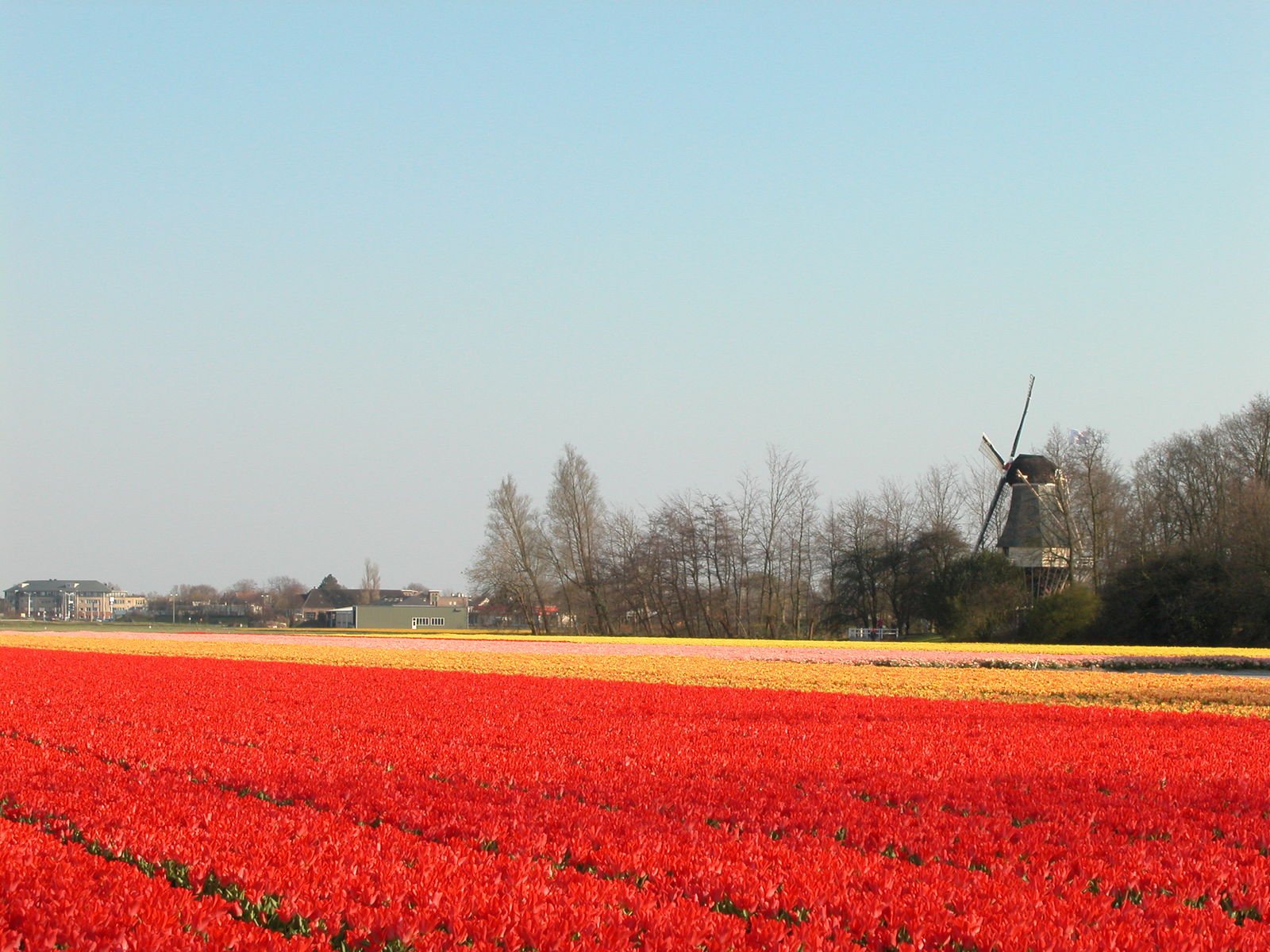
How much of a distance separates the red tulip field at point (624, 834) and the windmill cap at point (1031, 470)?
65.6 meters

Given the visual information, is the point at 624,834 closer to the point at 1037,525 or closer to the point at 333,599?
the point at 1037,525

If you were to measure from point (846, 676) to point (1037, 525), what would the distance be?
4765cm

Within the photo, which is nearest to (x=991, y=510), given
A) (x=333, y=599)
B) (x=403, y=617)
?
(x=403, y=617)

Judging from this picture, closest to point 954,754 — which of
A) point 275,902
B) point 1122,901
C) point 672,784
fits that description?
point 672,784

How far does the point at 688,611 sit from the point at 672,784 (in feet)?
249

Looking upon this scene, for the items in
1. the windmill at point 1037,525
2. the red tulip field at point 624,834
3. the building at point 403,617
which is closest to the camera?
the red tulip field at point 624,834

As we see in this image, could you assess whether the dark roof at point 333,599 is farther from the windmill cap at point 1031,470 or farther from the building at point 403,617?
the windmill cap at point 1031,470

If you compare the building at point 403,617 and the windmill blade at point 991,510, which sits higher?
the windmill blade at point 991,510

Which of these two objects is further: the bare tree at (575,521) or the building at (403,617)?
the building at (403,617)

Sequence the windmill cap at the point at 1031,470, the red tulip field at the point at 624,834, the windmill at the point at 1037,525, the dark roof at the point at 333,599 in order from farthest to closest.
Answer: the dark roof at the point at 333,599 → the windmill cap at the point at 1031,470 → the windmill at the point at 1037,525 → the red tulip field at the point at 624,834

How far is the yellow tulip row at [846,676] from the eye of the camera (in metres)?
24.7

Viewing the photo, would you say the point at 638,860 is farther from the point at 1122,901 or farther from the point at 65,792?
the point at 65,792

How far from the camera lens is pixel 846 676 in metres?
31.0

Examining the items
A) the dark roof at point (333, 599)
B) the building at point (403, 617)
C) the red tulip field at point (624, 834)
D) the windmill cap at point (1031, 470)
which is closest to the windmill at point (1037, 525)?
the windmill cap at point (1031, 470)
